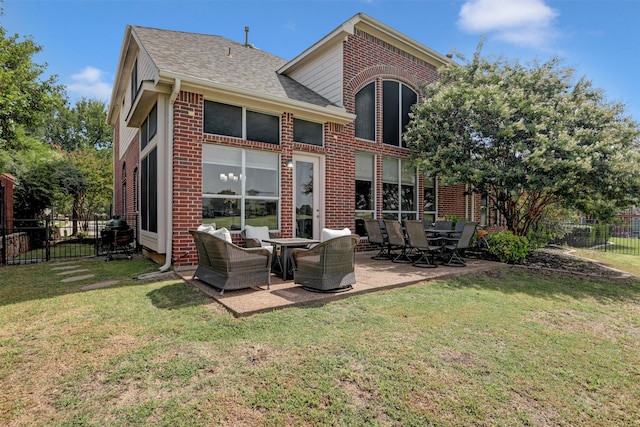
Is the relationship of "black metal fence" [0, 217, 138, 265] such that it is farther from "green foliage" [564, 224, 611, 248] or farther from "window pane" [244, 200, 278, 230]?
"green foliage" [564, 224, 611, 248]

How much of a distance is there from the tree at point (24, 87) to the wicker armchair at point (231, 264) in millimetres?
11219

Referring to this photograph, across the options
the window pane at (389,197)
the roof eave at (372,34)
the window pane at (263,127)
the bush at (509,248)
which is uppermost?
the roof eave at (372,34)

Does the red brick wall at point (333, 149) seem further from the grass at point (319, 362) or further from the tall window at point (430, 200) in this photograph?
the grass at point (319, 362)

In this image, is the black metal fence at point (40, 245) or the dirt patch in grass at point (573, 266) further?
the black metal fence at point (40, 245)

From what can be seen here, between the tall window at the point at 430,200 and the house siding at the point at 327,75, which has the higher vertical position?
the house siding at the point at 327,75

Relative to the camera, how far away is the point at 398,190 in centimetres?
981

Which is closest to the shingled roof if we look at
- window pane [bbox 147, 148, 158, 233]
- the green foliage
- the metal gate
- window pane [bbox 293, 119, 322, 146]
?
window pane [bbox 293, 119, 322, 146]

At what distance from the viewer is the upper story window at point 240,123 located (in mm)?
6562

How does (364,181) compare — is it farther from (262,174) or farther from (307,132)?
(262,174)

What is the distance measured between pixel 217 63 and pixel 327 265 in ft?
21.1

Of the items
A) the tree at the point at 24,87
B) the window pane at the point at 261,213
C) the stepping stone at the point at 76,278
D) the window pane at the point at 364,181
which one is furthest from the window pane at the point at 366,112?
the tree at the point at 24,87

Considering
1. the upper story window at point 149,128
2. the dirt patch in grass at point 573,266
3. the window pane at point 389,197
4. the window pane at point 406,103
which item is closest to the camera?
the dirt patch in grass at point 573,266

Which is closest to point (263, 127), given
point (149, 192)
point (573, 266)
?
point (149, 192)

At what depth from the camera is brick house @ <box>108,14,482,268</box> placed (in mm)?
6262
